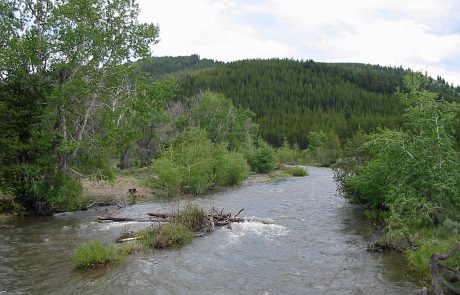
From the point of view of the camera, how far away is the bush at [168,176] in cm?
3484

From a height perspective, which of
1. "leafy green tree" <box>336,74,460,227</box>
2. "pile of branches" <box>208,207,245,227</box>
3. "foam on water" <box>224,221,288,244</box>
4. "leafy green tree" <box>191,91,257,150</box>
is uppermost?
"leafy green tree" <box>191,91,257,150</box>

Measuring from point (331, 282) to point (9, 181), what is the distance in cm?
1961

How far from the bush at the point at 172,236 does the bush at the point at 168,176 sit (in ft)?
51.1

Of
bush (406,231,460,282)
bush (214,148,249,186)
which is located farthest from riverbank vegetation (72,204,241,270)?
bush (214,148,249,186)

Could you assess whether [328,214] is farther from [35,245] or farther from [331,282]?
[35,245]

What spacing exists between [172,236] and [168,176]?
16.6 meters

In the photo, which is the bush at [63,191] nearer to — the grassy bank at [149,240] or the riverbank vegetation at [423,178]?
the grassy bank at [149,240]

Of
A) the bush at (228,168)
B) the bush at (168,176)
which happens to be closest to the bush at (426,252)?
the bush at (168,176)

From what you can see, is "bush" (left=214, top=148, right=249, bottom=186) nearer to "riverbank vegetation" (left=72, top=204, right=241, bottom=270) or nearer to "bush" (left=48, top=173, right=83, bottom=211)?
"bush" (left=48, top=173, right=83, bottom=211)

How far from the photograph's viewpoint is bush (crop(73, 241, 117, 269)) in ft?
49.8

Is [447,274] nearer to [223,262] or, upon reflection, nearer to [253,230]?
[223,262]

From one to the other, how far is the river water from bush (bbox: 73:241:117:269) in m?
0.40

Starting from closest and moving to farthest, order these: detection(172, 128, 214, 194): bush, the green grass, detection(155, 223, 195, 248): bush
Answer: the green grass < detection(155, 223, 195, 248): bush < detection(172, 128, 214, 194): bush

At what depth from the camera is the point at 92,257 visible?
1525 centimetres
